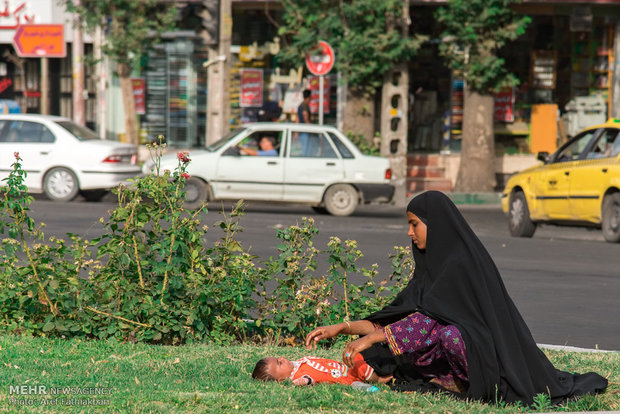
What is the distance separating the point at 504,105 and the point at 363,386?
21812mm

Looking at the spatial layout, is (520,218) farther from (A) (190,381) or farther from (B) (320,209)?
(A) (190,381)

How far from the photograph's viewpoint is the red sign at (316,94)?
89.0 ft

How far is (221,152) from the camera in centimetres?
1970

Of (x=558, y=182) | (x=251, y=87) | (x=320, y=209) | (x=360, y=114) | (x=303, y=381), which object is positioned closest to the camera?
(x=303, y=381)

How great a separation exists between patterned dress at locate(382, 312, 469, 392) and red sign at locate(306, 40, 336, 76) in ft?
60.6

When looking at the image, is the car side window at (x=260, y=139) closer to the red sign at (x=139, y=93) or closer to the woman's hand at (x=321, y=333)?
the red sign at (x=139, y=93)

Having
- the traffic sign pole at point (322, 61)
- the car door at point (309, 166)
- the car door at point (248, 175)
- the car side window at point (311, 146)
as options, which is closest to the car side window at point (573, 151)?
the car door at point (309, 166)

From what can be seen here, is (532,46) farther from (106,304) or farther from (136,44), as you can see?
(106,304)

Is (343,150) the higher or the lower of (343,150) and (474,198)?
the higher

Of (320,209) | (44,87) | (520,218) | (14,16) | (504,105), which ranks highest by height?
(14,16)

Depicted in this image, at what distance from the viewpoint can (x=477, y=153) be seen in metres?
24.6

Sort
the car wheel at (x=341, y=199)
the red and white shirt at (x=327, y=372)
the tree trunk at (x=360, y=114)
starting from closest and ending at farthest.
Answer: the red and white shirt at (x=327, y=372) → the car wheel at (x=341, y=199) → the tree trunk at (x=360, y=114)

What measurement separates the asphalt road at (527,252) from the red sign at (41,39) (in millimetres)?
9801

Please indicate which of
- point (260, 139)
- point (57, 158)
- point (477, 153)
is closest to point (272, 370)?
point (260, 139)
